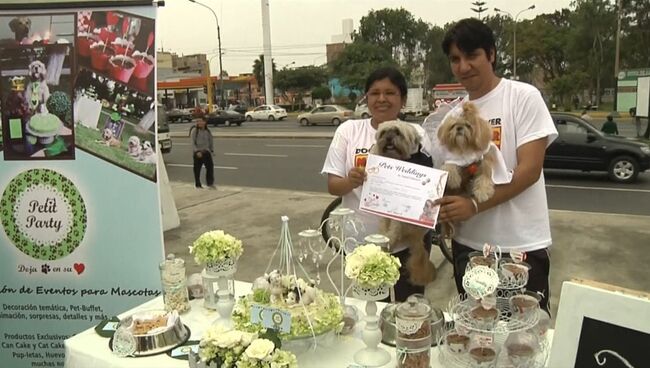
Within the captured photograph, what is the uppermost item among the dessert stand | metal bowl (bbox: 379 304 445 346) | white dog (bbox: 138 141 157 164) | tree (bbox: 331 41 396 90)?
tree (bbox: 331 41 396 90)

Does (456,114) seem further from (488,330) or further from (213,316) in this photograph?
(213,316)

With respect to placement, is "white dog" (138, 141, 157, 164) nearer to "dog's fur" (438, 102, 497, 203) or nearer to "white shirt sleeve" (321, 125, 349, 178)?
"white shirt sleeve" (321, 125, 349, 178)

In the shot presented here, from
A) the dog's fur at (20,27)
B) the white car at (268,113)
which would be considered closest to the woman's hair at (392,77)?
the dog's fur at (20,27)

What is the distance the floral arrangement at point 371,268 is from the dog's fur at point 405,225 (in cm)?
74

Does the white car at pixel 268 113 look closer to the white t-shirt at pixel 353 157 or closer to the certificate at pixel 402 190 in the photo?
the white t-shirt at pixel 353 157

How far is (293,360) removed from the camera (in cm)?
144

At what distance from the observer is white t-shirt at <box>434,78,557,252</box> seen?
200 cm

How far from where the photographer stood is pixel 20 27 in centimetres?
282

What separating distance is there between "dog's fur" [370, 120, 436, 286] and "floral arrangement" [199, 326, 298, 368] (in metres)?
1.08

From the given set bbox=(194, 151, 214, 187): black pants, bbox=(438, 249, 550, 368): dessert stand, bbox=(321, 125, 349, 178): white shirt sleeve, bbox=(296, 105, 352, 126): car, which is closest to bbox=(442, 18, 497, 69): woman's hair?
bbox=(321, 125, 349, 178): white shirt sleeve

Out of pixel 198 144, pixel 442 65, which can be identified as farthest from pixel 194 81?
pixel 198 144

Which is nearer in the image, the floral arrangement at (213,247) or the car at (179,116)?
the floral arrangement at (213,247)

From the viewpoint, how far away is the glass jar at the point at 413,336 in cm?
156

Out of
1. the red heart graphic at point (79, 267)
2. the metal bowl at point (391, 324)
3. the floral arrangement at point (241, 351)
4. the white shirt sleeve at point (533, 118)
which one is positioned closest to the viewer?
the floral arrangement at point (241, 351)
